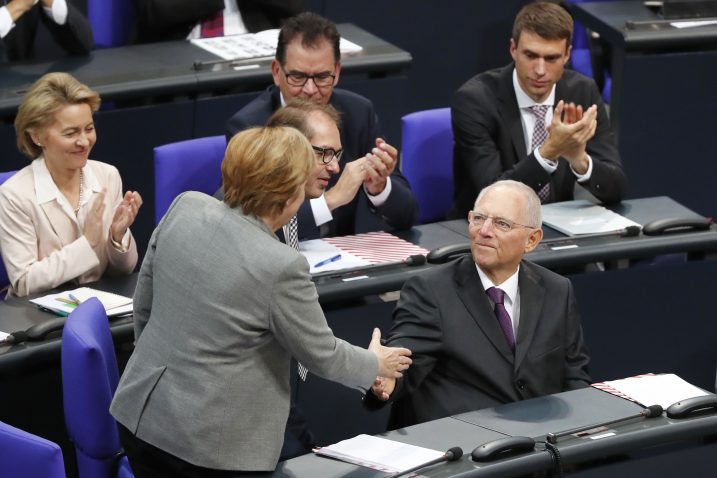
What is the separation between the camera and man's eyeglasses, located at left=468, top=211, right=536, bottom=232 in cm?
377

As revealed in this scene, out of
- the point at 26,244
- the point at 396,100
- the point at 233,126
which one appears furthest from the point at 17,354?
the point at 396,100

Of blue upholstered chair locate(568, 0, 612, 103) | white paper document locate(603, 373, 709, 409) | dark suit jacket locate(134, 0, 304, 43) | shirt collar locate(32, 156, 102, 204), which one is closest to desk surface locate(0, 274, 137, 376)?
shirt collar locate(32, 156, 102, 204)

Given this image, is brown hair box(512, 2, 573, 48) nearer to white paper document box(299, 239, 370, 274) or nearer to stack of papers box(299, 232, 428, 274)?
stack of papers box(299, 232, 428, 274)

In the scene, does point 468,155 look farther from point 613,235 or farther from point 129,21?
point 129,21

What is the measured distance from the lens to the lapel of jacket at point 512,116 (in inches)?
202

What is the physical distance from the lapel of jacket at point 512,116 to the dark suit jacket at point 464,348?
1422 mm

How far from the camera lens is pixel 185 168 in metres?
4.70

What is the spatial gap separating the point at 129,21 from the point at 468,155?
1.83 metres

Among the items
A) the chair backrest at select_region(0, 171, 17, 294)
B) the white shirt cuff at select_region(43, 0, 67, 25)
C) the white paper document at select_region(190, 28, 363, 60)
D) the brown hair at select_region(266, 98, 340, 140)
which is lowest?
the chair backrest at select_region(0, 171, 17, 294)

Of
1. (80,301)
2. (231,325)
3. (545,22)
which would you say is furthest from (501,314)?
(545,22)

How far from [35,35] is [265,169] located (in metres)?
3.14

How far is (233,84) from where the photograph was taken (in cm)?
547

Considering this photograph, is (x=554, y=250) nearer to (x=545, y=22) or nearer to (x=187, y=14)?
(x=545, y=22)

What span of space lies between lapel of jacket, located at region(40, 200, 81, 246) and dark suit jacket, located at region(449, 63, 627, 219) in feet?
5.01
